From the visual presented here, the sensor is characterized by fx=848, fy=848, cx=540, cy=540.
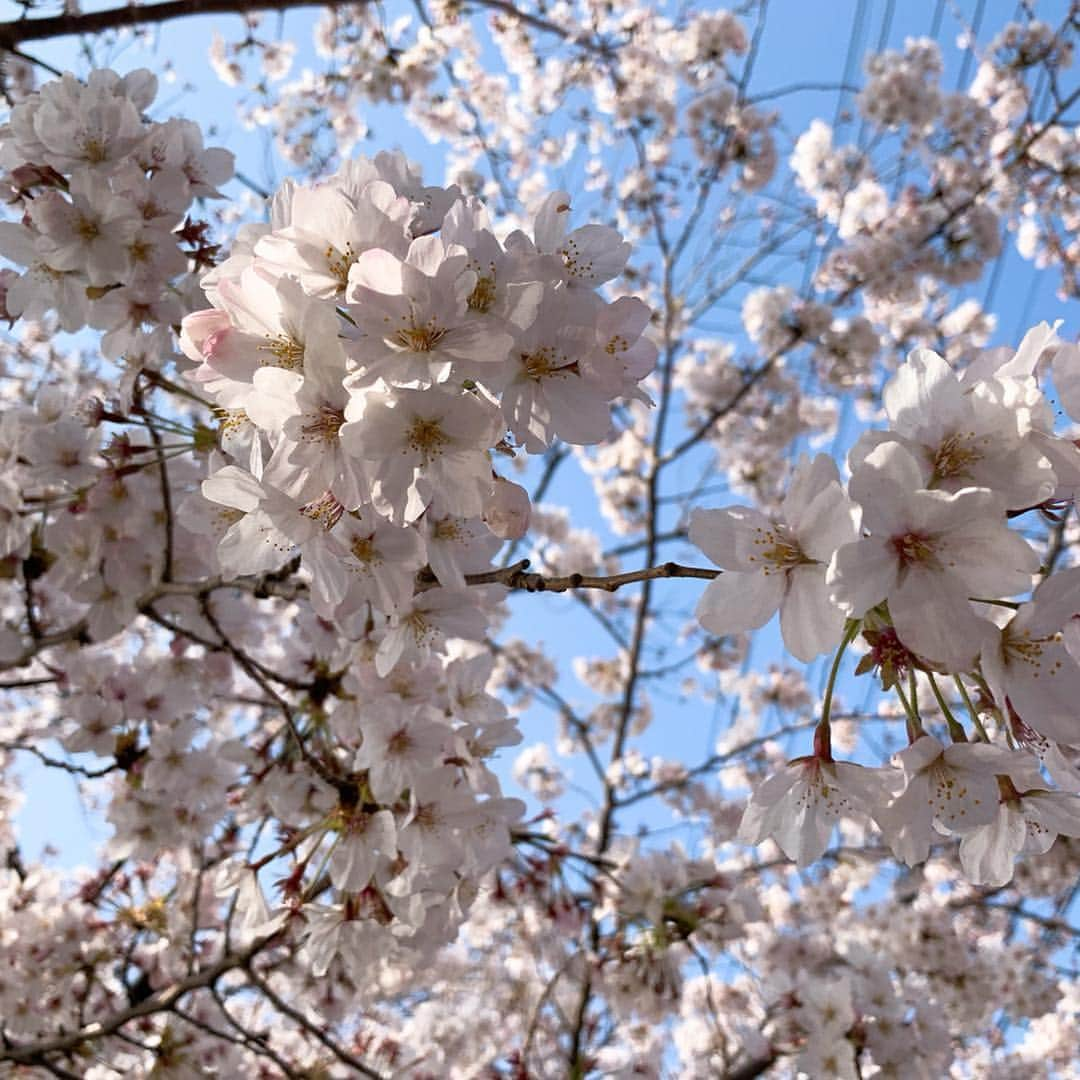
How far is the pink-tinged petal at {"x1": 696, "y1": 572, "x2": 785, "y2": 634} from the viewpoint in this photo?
39.1 inches

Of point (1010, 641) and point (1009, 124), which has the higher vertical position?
point (1009, 124)

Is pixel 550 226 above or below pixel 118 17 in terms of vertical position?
below

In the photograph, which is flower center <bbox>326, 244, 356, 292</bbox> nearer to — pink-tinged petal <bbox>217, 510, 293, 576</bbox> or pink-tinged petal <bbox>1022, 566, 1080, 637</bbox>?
pink-tinged petal <bbox>217, 510, 293, 576</bbox>

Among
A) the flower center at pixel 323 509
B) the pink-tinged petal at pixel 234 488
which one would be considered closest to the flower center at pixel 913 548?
the flower center at pixel 323 509

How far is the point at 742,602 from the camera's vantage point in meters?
1.00

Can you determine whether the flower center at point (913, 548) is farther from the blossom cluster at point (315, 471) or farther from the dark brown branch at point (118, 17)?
the dark brown branch at point (118, 17)

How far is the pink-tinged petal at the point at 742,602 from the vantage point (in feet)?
3.26

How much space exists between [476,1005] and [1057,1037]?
4393 millimetres

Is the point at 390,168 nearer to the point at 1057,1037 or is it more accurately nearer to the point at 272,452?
the point at 272,452

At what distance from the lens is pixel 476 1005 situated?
729cm

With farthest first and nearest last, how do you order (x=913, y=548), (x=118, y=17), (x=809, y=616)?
(x=118, y=17) < (x=809, y=616) < (x=913, y=548)

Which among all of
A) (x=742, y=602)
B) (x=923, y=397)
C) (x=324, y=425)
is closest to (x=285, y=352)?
(x=324, y=425)

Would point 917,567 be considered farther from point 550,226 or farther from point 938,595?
point 550,226

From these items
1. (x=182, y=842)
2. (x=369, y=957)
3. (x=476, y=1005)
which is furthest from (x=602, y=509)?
(x=369, y=957)
